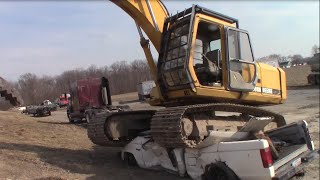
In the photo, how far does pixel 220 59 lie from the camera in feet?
31.3

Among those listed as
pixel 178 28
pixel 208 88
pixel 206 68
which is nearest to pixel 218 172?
pixel 208 88

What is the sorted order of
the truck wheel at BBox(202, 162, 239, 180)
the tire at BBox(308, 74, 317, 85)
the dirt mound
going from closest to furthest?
1. the truck wheel at BBox(202, 162, 239, 180)
2. the tire at BBox(308, 74, 317, 85)
3. the dirt mound

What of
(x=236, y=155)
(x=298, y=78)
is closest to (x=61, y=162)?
(x=236, y=155)

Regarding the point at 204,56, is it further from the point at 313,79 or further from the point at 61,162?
the point at 313,79

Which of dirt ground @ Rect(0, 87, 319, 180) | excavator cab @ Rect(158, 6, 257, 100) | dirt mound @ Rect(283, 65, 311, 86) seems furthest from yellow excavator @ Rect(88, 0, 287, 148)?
dirt mound @ Rect(283, 65, 311, 86)

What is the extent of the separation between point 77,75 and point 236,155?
9621 cm

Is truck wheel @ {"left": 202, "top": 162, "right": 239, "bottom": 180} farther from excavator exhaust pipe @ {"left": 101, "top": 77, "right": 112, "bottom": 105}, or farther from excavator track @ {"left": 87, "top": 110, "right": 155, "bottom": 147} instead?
excavator exhaust pipe @ {"left": 101, "top": 77, "right": 112, "bottom": 105}

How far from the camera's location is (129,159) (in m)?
10.2

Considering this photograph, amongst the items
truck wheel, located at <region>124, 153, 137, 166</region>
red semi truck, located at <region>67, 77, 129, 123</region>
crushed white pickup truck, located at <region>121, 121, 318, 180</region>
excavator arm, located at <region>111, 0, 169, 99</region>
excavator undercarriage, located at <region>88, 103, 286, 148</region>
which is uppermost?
excavator arm, located at <region>111, 0, 169, 99</region>

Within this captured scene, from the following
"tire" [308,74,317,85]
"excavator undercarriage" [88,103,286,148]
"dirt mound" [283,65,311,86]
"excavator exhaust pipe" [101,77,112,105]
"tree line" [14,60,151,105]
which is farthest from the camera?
"tree line" [14,60,151,105]

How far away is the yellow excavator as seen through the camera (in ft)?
28.2

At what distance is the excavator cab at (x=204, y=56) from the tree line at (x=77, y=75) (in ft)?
299

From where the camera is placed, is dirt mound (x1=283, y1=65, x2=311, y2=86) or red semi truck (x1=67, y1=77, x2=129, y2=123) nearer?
red semi truck (x1=67, y1=77, x2=129, y2=123)

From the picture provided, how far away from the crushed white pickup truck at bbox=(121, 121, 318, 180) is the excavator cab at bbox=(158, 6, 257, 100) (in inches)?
48.9
